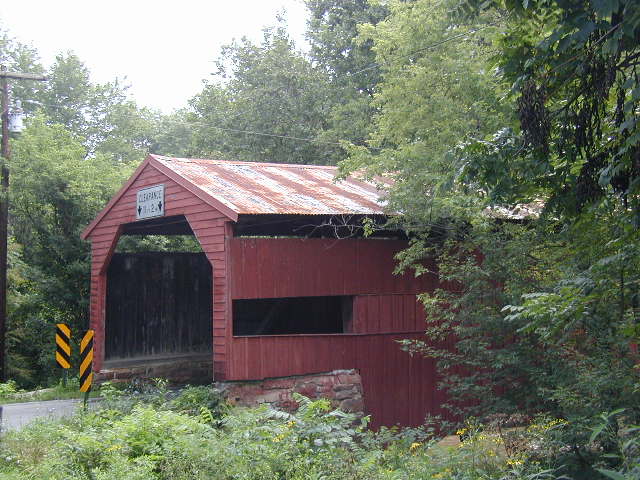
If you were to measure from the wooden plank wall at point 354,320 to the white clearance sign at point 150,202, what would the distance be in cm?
227

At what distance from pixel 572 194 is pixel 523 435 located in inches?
124

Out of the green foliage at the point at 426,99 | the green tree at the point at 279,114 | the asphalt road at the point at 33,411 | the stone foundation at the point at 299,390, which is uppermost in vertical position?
the green tree at the point at 279,114

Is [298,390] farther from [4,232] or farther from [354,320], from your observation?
[4,232]

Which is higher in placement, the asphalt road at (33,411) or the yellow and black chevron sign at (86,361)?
the yellow and black chevron sign at (86,361)

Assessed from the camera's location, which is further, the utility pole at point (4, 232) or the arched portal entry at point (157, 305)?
the utility pole at point (4, 232)

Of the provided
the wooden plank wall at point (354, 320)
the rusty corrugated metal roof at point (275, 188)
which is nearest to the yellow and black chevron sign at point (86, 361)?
the wooden plank wall at point (354, 320)

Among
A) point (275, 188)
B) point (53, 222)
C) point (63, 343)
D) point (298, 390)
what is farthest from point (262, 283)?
point (53, 222)

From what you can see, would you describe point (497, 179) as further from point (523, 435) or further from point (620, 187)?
point (523, 435)

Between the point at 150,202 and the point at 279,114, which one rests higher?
the point at 279,114

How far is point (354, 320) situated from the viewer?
1391 centimetres

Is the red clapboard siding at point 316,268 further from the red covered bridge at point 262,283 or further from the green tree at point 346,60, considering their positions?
the green tree at point 346,60

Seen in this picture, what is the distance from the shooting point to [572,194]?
6.78 meters

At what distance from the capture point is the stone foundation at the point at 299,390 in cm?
1241

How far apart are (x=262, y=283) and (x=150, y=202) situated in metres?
3.06
